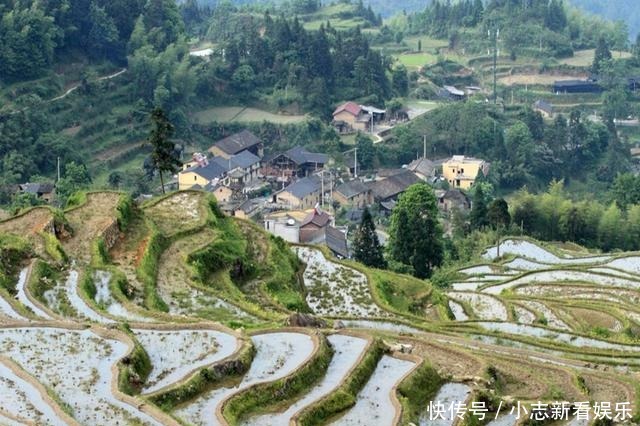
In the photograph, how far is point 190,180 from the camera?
57469 mm

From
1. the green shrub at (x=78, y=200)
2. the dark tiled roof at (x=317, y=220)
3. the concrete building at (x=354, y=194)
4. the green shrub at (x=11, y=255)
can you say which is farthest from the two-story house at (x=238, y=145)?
the green shrub at (x=11, y=255)

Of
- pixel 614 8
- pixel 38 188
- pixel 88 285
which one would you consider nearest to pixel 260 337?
pixel 88 285

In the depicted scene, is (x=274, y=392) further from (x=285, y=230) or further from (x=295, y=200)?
(x=295, y=200)

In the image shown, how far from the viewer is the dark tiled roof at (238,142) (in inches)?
2525

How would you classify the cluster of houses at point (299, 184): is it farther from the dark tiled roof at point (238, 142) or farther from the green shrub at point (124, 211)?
the green shrub at point (124, 211)

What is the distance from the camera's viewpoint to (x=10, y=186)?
5241cm

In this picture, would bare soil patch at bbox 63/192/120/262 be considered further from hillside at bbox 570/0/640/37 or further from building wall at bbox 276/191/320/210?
hillside at bbox 570/0/640/37

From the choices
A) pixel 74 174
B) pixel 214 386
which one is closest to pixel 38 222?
pixel 214 386

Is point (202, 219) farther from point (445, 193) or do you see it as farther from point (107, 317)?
point (445, 193)

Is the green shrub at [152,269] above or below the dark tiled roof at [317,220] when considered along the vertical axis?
above

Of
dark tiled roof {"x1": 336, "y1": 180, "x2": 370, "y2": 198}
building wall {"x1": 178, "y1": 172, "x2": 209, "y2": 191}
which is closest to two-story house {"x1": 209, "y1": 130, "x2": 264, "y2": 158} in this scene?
building wall {"x1": 178, "y1": 172, "x2": 209, "y2": 191}

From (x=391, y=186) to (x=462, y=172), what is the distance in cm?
A: 688

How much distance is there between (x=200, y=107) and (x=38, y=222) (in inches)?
1845

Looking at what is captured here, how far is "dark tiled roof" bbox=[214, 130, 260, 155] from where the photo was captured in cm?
6412
